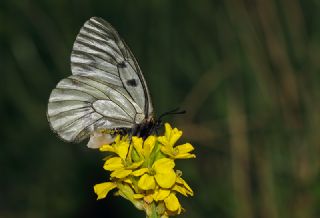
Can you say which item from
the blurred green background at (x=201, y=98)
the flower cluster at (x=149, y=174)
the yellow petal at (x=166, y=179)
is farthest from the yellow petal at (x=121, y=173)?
the blurred green background at (x=201, y=98)

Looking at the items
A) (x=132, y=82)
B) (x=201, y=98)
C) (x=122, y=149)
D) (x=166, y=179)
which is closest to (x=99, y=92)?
(x=132, y=82)

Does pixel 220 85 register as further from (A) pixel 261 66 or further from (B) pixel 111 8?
(B) pixel 111 8

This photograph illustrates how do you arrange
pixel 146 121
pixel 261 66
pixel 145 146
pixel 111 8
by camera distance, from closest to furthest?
pixel 145 146
pixel 146 121
pixel 261 66
pixel 111 8

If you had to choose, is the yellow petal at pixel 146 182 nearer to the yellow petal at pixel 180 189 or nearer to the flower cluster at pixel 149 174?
the flower cluster at pixel 149 174

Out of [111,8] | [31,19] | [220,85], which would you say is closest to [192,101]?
[220,85]

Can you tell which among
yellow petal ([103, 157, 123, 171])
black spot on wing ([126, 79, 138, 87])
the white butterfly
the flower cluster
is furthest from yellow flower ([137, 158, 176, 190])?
black spot on wing ([126, 79, 138, 87])

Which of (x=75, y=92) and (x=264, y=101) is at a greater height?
(x=75, y=92)
